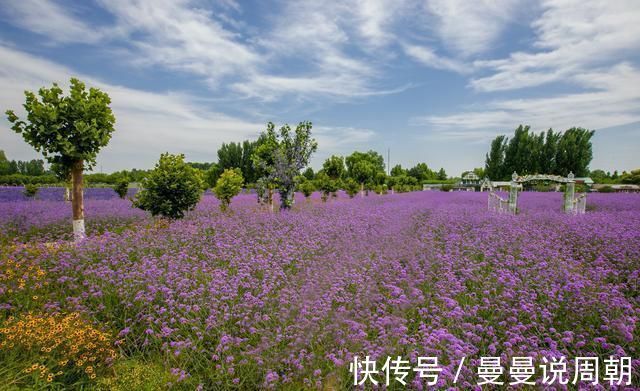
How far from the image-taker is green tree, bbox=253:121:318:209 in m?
15.3

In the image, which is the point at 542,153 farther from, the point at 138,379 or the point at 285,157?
the point at 138,379

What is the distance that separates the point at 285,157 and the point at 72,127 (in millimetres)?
8224

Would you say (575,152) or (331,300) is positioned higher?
(575,152)

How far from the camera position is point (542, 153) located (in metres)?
44.6

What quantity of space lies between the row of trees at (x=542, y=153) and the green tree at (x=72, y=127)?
155 ft

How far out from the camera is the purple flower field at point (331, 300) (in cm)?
324

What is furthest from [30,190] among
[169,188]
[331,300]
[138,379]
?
[331,300]

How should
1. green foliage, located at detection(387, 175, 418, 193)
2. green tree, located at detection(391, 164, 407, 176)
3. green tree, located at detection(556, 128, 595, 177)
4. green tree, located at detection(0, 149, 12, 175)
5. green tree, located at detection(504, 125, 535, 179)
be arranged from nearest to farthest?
green tree, located at detection(556, 128, 595, 177) → green tree, located at detection(504, 125, 535, 179) → green foliage, located at detection(387, 175, 418, 193) → green tree, located at detection(0, 149, 12, 175) → green tree, located at detection(391, 164, 407, 176)

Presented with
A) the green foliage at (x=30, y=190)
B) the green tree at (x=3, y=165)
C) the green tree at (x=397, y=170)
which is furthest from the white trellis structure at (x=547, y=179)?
the green tree at (x=3, y=165)

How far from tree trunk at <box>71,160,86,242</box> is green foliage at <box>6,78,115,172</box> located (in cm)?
18

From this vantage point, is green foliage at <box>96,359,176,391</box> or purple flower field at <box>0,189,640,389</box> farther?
purple flower field at <box>0,189,640,389</box>

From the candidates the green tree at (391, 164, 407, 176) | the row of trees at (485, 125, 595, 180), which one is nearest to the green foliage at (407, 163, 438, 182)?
the green tree at (391, 164, 407, 176)

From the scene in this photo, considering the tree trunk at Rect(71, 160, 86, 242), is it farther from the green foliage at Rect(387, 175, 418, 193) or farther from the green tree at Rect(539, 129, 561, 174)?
the green tree at Rect(539, 129, 561, 174)

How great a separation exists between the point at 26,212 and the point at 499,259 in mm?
14173
